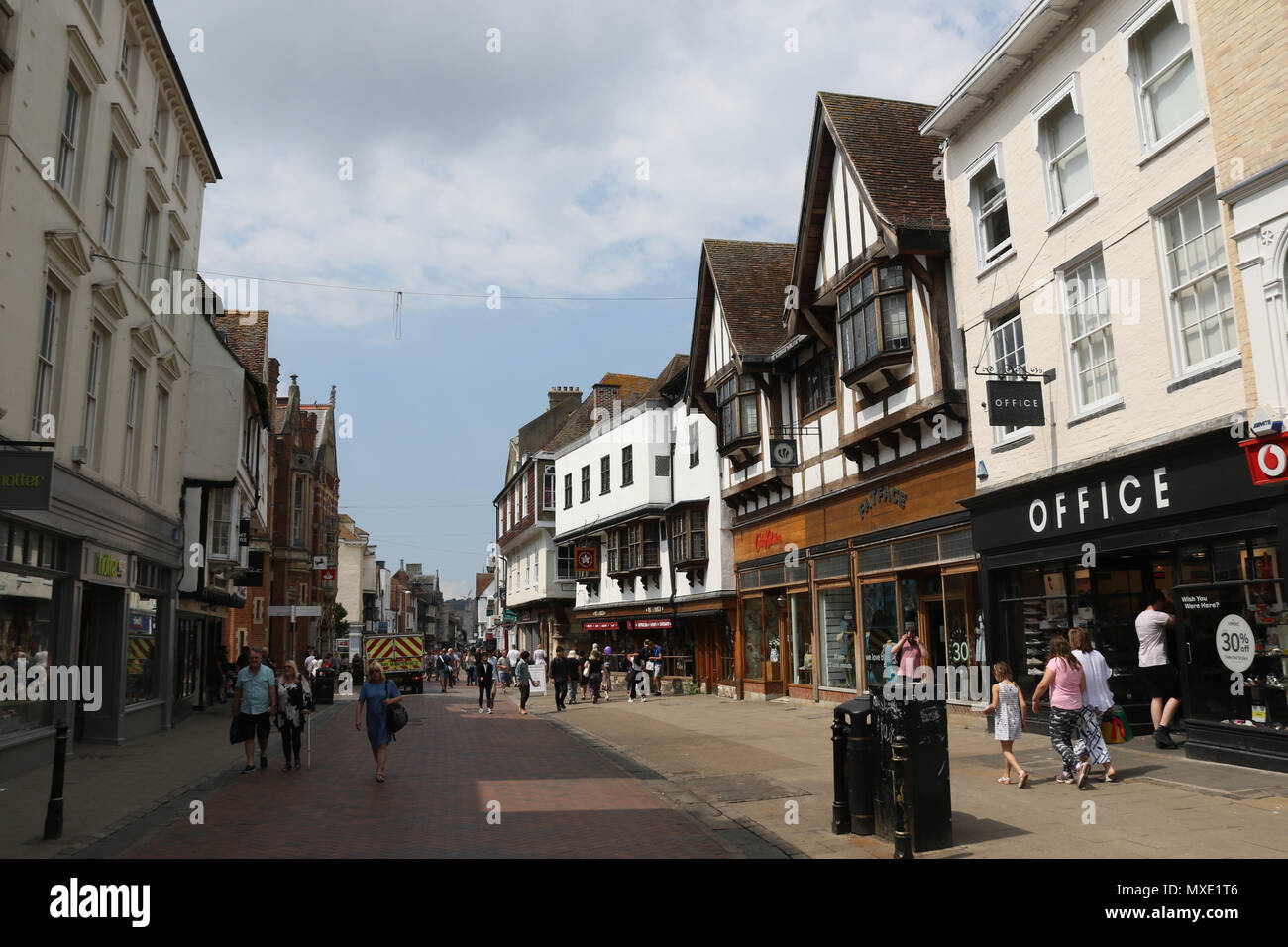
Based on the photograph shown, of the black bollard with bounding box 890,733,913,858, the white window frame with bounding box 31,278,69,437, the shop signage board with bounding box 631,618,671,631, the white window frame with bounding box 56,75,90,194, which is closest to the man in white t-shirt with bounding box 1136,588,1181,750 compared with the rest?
the black bollard with bounding box 890,733,913,858

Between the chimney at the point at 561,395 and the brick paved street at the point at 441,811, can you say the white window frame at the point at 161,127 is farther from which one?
the chimney at the point at 561,395

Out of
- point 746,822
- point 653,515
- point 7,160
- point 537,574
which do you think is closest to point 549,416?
point 537,574

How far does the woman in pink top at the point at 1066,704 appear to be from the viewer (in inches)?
386

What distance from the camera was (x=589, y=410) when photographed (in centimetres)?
4597

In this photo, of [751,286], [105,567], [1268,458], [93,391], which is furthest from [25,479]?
[751,286]

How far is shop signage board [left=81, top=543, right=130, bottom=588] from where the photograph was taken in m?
14.9

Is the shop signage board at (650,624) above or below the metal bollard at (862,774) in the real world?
above

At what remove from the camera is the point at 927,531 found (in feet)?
55.9

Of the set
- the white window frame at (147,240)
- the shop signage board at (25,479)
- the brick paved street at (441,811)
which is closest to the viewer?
the brick paved street at (441,811)

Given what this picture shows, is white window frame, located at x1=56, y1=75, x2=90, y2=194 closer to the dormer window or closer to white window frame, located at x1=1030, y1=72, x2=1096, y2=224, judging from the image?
white window frame, located at x1=1030, y1=72, x2=1096, y2=224

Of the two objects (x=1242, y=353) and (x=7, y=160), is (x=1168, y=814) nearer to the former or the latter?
(x=1242, y=353)

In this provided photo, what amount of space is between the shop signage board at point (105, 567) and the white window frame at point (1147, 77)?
646 inches

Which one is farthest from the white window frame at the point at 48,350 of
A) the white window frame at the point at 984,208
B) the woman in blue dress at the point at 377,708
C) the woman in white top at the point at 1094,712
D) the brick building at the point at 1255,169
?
the brick building at the point at 1255,169

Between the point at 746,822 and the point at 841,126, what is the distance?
14801 millimetres
